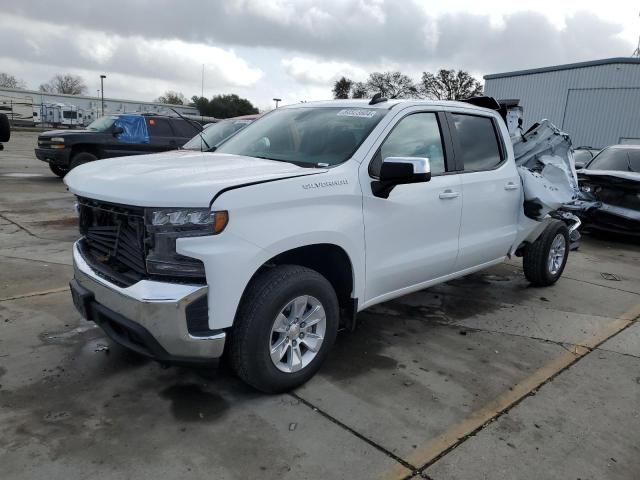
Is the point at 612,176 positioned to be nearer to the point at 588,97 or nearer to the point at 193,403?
the point at 193,403

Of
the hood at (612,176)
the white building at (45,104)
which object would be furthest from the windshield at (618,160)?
the white building at (45,104)

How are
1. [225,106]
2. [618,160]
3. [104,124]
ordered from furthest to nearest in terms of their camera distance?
[225,106] < [104,124] < [618,160]

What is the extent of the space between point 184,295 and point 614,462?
96.2 inches

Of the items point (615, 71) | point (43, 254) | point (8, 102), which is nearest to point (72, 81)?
point (8, 102)

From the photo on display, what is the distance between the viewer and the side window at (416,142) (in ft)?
12.3

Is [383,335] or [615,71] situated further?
[615,71]

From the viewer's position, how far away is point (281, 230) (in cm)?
300

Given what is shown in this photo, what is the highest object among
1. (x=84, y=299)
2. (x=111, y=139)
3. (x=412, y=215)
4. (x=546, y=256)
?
(x=111, y=139)

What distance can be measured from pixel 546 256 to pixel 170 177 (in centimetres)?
436

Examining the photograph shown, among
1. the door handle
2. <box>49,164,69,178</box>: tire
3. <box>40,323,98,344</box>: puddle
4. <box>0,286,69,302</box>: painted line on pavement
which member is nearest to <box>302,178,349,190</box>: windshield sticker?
the door handle

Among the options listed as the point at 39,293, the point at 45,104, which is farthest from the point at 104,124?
the point at 45,104

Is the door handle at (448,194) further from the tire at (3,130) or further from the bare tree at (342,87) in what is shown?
the bare tree at (342,87)

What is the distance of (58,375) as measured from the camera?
346 centimetres

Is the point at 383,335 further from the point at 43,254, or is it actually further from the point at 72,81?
the point at 72,81
